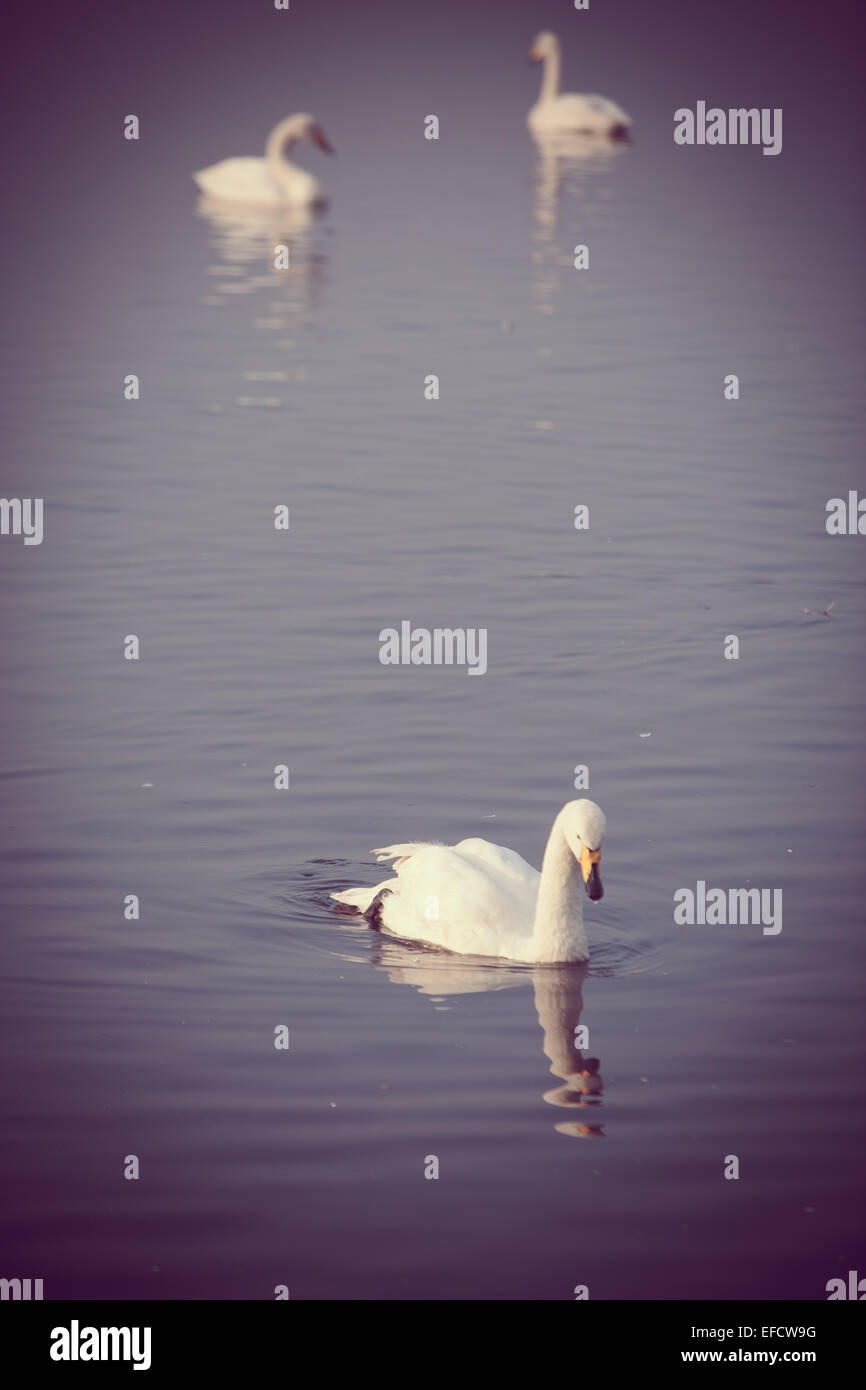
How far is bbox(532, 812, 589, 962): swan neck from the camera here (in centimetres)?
1116

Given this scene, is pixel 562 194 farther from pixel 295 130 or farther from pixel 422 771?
pixel 422 771

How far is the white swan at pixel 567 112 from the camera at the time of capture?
54.7 metres

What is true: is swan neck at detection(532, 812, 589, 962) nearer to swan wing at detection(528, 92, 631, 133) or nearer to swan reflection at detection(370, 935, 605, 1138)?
swan reflection at detection(370, 935, 605, 1138)

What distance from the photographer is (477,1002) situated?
11.0 m

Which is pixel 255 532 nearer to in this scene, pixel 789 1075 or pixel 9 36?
pixel 789 1075

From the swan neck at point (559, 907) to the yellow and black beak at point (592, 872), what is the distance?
14cm

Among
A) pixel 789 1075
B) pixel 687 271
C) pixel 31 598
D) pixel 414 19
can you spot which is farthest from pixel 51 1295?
pixel 414 19

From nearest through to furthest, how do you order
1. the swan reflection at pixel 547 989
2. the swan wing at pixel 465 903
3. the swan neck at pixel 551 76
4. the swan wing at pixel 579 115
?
the swan reflection at pixel 547 989 → the swan wing at pixel 465 903 → the swan wing at pixel 579 115 → the swan neck at pixel 551 76

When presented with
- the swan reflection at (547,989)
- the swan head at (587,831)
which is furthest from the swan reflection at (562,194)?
the swan head at (587,831)

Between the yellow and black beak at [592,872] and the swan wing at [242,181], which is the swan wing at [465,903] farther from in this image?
the swan wing at [242,181]

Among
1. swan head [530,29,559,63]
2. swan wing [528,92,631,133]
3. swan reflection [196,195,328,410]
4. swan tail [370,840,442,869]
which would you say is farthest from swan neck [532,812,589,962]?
swan head [530,29,559,63]

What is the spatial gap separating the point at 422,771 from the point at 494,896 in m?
2.59

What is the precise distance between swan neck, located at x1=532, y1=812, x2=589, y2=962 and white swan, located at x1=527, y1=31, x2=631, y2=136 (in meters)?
45.6

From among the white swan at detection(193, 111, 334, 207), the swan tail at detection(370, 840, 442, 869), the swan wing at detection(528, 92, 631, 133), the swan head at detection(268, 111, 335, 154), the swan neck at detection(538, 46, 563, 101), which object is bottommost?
the swan tail at detection(370, 840, 442, 869)
